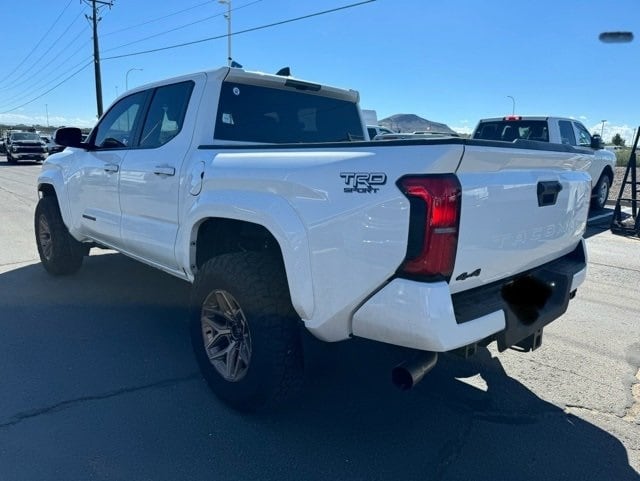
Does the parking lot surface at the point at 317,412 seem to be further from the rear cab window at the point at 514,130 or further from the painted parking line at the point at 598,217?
the painted parking line at the point at 598,217

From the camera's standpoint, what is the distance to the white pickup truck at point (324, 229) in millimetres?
2117

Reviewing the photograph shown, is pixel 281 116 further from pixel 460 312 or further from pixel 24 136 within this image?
pixel 24 136

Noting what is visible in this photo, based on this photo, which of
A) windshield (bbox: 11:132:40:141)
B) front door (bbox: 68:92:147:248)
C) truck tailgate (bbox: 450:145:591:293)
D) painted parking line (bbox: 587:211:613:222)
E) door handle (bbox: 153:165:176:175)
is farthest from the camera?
windshield (bbox: 11:132:40:141)

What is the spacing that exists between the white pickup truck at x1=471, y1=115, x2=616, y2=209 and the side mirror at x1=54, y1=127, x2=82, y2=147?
735 cm

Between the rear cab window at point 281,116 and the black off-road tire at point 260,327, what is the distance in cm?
115

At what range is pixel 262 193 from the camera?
268cm

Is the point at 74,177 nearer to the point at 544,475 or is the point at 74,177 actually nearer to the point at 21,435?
the point at 21,435

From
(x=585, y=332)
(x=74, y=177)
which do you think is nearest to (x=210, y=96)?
(x=74, y=177)

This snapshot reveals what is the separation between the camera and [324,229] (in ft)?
7.64

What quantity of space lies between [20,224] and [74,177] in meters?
5.06

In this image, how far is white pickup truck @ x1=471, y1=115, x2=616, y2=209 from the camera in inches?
388

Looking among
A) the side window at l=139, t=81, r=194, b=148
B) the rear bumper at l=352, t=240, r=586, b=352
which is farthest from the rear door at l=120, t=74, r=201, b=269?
the rear bumper at l=352, t=240, r=586, b=352

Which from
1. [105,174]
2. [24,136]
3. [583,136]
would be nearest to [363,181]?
[105,174]

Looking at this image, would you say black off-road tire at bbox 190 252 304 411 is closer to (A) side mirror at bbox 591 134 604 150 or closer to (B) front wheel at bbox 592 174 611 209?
(A) side mirror at bbox 591 134 604 150
